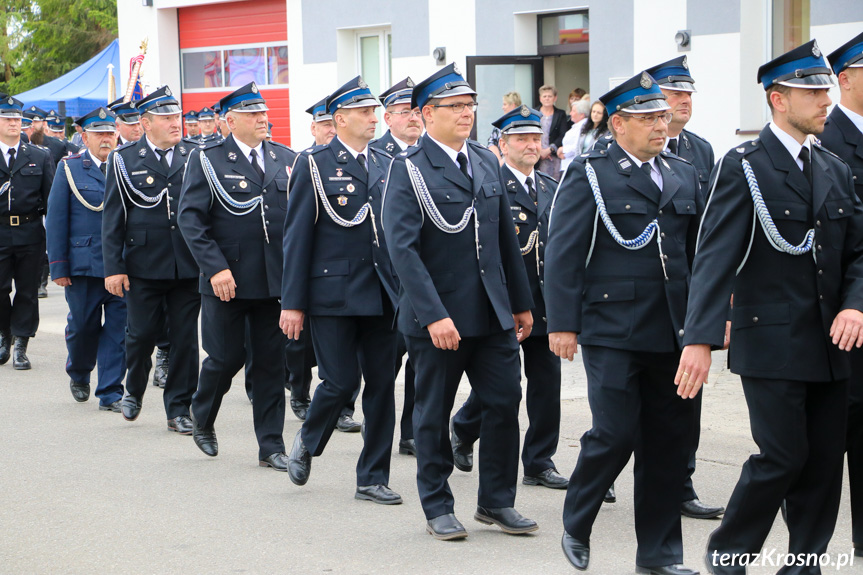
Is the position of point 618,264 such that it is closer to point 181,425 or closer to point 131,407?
point 181,425

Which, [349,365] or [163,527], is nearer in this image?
[163,527]

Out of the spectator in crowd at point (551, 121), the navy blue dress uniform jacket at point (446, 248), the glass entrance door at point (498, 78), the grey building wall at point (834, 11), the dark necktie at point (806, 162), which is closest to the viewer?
the dark necktie at point (806, 162)

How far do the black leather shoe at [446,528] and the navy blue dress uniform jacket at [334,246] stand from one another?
1.27 meters

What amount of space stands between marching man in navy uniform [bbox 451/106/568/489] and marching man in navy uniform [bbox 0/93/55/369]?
5.89 m

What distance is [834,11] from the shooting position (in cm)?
1257

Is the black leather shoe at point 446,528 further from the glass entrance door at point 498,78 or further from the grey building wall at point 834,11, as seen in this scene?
the glass entrance door at point 498,78

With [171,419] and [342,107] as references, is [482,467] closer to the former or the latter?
→ [342,107]

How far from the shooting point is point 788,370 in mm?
4469

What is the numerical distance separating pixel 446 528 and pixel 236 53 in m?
17.4

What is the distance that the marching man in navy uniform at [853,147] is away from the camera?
201 inches

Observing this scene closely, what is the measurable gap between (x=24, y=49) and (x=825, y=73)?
42484 millimetres

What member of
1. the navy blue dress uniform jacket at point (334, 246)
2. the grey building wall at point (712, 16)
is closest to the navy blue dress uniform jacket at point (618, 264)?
the navy blue dress uniform jacket at point (334, 246)

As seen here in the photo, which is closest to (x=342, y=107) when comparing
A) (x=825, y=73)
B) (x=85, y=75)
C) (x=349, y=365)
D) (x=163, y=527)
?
(x=349, y=365)

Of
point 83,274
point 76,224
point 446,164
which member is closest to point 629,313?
point 446,164
